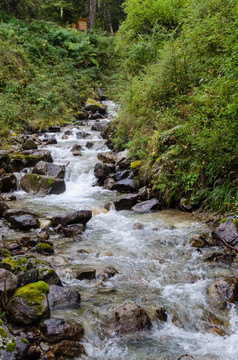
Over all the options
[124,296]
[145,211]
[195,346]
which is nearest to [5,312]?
[124,296]

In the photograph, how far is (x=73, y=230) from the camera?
629cm

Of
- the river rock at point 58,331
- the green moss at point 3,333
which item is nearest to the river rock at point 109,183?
the river rock at point 58,331

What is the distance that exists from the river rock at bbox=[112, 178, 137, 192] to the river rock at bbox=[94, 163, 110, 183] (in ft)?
2.84

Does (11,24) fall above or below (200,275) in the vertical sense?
above

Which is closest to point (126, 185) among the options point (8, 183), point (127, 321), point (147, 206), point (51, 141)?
point (147, 206)

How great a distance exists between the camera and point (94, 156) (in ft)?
39.3

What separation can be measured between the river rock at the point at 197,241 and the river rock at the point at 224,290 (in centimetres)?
132

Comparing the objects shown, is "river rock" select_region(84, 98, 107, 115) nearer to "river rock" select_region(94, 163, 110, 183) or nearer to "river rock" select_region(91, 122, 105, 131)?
"river rock" select_region(91, 122, 105, 131)

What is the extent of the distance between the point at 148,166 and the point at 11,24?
1697 centimetres

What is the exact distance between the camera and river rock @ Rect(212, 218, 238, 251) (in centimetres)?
517

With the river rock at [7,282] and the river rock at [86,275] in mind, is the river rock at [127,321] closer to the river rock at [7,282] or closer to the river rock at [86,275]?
the river rock at [86,275]

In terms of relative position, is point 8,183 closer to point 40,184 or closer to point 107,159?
point 40,184

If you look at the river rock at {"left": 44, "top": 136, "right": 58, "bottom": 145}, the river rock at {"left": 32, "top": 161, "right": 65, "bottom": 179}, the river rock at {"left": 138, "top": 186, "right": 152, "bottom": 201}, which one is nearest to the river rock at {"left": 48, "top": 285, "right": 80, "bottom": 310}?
the river rock at {"left": 138, "top": 186, "right": 152, "bottom": 201}

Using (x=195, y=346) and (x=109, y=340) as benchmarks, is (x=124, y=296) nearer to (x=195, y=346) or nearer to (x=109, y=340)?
(x=109, y=340)
